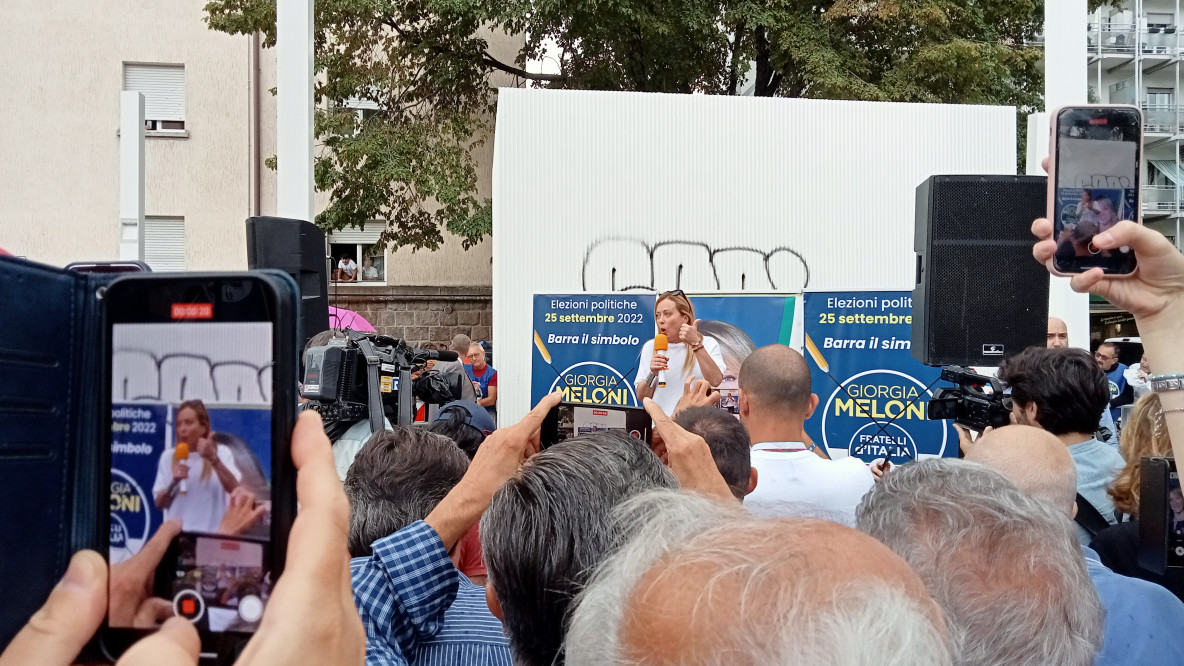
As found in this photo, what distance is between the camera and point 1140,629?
203 centimetres

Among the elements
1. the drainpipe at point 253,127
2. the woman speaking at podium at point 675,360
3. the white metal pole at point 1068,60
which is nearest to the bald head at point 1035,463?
the white metal pole at point 1068,60

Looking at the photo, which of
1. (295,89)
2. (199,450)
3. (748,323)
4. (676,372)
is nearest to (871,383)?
(748,323)

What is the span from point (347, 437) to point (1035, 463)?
3.23 m

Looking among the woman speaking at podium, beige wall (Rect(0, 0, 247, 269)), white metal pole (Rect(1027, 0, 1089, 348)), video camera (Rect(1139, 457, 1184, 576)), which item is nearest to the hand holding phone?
video camera (Rect(1139, 457, 1184, 576))

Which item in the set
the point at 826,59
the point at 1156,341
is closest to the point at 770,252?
the point at 826,59

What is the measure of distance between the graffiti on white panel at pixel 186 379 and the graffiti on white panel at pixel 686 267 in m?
9.43

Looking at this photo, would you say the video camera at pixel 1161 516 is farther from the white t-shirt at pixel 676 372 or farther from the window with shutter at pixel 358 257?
the window with shutter at pixel 358 257

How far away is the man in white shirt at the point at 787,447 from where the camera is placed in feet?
11.0

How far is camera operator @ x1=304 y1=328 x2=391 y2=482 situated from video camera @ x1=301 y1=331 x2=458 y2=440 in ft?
0.09

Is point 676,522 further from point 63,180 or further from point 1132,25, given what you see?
point 1132,25

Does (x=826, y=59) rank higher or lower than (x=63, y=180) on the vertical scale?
higher

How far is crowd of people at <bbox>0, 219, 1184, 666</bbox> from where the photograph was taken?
0.88 metres

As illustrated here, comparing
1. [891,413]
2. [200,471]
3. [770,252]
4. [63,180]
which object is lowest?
[891,413]

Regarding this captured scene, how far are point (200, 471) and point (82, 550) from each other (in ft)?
0.44
